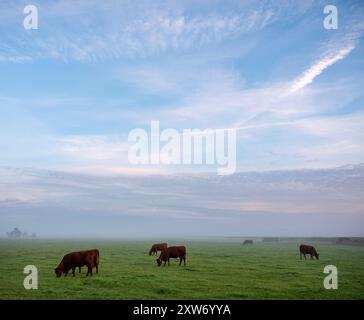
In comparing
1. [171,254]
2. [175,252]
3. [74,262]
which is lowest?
[171,254]

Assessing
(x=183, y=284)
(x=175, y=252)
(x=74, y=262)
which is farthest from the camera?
(x=175, y=252)

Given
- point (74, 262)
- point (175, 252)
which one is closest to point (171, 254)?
point (175, 252)

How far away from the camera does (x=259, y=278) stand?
21.7m

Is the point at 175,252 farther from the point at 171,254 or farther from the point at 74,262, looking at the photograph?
the point at 74,262

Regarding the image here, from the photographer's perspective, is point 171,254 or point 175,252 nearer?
point 171,254

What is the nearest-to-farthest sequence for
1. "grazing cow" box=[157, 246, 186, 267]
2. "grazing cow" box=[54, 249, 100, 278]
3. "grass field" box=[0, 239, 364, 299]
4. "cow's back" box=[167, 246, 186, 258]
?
"grass field" box=[0, 239, 364, 299], "grazing cow" box=[54, 249, 100, 278], "grazing cow" box=[157, 246, 186, 267], "cow's back" box=[167, 246, 186, 258]

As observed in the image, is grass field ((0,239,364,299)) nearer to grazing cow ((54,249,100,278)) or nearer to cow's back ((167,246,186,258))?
grazing cow ((54,249,100,278))

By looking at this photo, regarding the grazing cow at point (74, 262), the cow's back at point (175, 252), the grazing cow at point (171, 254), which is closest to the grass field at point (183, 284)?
the grazing cow at point (74, 262)

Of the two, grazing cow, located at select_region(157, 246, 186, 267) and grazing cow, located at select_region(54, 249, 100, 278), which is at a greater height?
grazing cow, located at select_region(54, 249, 100, 278)

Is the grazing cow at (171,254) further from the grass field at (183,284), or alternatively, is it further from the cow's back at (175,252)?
the grass field at (183,284)

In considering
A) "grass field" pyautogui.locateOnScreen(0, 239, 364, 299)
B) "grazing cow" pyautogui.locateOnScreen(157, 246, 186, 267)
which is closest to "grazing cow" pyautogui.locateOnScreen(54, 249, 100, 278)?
"grass field" pyautogui.locateOnScreen(0, 239, 364, 299)

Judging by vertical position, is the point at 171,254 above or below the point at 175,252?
below
